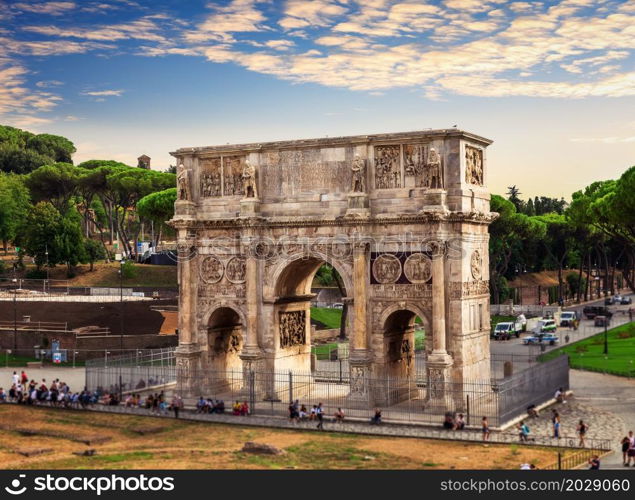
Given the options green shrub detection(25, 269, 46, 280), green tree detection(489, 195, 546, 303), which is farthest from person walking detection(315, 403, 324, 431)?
green shrub detection(25, 269, 46, 280)

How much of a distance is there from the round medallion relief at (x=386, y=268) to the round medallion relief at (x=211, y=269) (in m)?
8.68

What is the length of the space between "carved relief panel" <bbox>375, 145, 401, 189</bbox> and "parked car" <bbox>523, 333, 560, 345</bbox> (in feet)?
109

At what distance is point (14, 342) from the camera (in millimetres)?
71375

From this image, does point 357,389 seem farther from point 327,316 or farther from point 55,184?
point 55,184

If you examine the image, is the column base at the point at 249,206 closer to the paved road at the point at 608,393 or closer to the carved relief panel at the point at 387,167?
the carved relief panel at the point at 387,167

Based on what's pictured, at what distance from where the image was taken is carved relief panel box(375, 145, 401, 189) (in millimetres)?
46000

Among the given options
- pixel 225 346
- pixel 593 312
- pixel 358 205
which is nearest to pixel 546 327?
pixel 593 312

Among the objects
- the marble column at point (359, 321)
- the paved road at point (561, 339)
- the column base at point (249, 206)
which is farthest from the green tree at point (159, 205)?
the marble column at point (359, 321)

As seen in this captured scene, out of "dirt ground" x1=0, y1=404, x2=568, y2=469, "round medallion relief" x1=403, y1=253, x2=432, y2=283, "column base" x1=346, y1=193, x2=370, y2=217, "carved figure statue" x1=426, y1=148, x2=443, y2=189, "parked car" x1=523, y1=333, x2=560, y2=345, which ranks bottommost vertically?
"dirt ground" x1=0, y1=404, x2=568, y2=469

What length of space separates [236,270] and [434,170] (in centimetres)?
1197

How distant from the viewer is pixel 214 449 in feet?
125

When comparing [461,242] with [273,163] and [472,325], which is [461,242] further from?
[273,163]

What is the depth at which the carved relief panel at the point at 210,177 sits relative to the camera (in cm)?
5041

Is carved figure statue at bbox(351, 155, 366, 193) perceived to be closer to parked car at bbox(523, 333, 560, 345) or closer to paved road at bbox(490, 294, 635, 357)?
paved road at bbox(490, 294, 635, 357)
